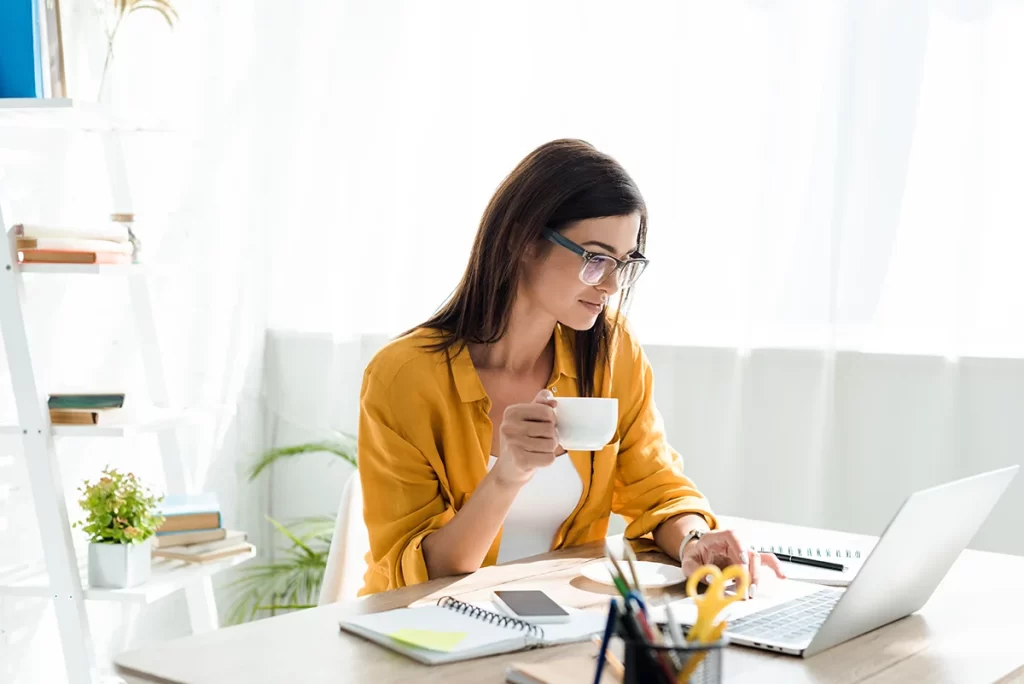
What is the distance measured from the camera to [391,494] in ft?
5.76

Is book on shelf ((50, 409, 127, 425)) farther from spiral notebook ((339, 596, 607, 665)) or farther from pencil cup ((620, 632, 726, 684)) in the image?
pencil cup ((620, 632, 726, 684))

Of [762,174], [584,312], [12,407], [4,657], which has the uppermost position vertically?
[762,174]

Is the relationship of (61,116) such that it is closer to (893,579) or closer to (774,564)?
(774,564)

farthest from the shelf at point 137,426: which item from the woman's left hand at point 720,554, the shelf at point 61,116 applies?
the woman's left hand at point 720,554

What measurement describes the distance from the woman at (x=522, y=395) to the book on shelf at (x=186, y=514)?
3.14ft

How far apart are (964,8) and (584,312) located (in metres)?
1.23

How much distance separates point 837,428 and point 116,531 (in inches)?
66.2

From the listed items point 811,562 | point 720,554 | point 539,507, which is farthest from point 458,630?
point 539,507

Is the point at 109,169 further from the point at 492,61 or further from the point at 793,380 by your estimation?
the point at 793,380

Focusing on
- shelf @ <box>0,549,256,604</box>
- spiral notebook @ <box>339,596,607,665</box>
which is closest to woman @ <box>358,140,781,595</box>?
spiral notebook @ <box>339,596,607,665</box>

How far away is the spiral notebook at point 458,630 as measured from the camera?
1137 mm

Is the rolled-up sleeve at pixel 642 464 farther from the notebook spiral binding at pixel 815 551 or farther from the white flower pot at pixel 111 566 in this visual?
the white flower pot at pixel 111 566

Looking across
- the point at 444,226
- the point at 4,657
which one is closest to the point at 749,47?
the point at 444,226

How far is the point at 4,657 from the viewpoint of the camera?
8.86 feet
